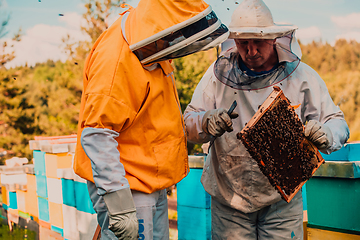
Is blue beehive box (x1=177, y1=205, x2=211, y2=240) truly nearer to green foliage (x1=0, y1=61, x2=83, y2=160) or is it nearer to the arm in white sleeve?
the arm in white sleeve

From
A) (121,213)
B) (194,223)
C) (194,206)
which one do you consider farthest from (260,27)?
(194,223)

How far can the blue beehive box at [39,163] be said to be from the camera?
17.4 feet

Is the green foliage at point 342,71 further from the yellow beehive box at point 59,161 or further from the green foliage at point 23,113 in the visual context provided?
the yellow beehive box at point 59,161

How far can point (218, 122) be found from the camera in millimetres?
2189

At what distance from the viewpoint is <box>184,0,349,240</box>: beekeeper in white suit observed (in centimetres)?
231

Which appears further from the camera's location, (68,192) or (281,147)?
(68,192)

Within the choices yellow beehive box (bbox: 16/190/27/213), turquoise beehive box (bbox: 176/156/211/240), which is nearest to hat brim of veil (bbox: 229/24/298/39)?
turquoise beehive box (bbox: 176/156/211/240)

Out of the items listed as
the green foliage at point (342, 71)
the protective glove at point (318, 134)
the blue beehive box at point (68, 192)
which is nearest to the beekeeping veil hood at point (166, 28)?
the protective glove at point (318, 134)

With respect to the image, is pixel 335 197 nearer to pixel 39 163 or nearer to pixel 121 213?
pixel 121 213

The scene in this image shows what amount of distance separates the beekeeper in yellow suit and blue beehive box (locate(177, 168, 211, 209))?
1448 mm

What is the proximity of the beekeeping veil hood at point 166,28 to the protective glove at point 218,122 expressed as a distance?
527mm

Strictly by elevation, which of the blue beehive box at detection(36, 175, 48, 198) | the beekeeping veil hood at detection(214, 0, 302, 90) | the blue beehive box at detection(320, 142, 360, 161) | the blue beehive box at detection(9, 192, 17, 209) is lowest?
the blue beehive box at detection(9, 192, 17, 209)

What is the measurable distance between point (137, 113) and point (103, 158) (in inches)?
12.8

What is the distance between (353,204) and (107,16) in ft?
44.4
